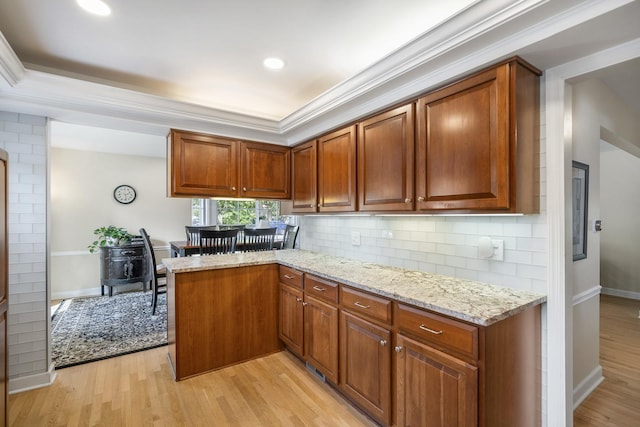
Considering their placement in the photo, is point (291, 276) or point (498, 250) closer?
point (498, 250)

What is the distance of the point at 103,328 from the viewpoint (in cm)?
355

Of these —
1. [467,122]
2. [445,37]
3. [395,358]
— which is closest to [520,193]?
[467,122]

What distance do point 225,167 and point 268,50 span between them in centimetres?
123

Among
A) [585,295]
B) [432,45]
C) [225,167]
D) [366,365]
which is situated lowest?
[366,365]

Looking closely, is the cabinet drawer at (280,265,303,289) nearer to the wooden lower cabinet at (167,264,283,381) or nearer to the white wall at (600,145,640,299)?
the wooden lower cabinet at (167,264,283,381)

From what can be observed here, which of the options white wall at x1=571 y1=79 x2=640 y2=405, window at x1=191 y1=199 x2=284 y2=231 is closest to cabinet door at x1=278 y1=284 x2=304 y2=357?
white wall at x1=571 y1=79 x2=640 y2=405

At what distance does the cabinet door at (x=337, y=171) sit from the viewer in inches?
98.3

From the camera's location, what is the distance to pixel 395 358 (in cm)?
169

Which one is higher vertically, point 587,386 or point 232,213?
point 232,213

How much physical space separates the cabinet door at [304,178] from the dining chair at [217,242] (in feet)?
3.66

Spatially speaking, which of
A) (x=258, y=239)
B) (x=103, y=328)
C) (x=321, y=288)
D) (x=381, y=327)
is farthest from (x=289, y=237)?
(x=381, y=327)

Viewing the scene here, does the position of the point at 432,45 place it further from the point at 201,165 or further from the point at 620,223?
the point at 620,223

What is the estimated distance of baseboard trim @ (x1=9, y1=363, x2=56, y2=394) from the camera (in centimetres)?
231

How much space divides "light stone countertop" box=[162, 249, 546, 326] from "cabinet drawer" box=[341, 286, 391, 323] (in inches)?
1.9
